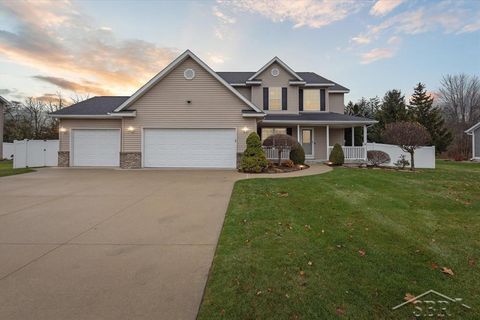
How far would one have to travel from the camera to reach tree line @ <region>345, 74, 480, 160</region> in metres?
28.0

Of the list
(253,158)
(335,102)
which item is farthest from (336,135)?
(253,158)

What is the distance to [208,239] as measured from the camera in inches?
168

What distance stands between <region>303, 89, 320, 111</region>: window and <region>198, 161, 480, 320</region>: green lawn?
14.1m

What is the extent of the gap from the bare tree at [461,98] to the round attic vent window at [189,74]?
143 ft

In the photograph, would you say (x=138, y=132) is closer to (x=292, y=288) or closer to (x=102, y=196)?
(x=102, y=196)

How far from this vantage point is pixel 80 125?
15.9 metres

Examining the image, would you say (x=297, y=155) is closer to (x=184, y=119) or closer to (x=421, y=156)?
(x=184, y=119)

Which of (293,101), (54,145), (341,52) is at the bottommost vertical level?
(54,145)

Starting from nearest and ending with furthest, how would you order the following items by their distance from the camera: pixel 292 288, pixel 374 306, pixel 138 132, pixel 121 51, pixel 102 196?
pixel 374 306 → pixel 292 288 → pixel 102 196 → pixel 138 132 → pixel 121 51

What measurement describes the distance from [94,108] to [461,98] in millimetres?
50976

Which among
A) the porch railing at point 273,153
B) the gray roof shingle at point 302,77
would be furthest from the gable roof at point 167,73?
the gray roof shingle at point 302,77

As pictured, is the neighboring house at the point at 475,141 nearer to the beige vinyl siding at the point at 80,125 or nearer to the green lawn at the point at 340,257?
the green lawn at the point at 340,257

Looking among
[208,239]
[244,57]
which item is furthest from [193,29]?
[208,239]

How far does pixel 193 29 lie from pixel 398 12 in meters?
12.3
